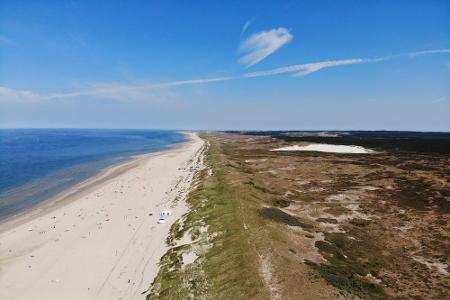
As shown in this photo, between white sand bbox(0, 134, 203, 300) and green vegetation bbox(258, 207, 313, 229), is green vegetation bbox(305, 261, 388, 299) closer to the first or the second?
green vegetation bbox(258, 207, 313, 229)

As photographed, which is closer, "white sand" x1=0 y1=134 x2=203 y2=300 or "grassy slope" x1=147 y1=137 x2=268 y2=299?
"grassy slope" x1=147 y1=137 x2=268 y2=299

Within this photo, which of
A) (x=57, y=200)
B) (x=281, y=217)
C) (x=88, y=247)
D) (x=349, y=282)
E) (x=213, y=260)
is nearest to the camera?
(x=349, y=282)

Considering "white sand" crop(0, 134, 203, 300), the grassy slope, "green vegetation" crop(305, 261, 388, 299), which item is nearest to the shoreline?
"white sand" crop(0, 134, 203, 300)

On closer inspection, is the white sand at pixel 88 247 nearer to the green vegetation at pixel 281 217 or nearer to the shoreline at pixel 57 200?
the shoreline at pixel 57 200

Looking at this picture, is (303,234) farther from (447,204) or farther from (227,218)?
(447,204)

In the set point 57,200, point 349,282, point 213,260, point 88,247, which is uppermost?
point 349,282

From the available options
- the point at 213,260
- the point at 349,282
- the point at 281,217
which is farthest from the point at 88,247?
the point at 349,282

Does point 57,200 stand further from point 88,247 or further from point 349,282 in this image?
point 349,282

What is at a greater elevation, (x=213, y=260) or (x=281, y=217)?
(x=281, y=217)
